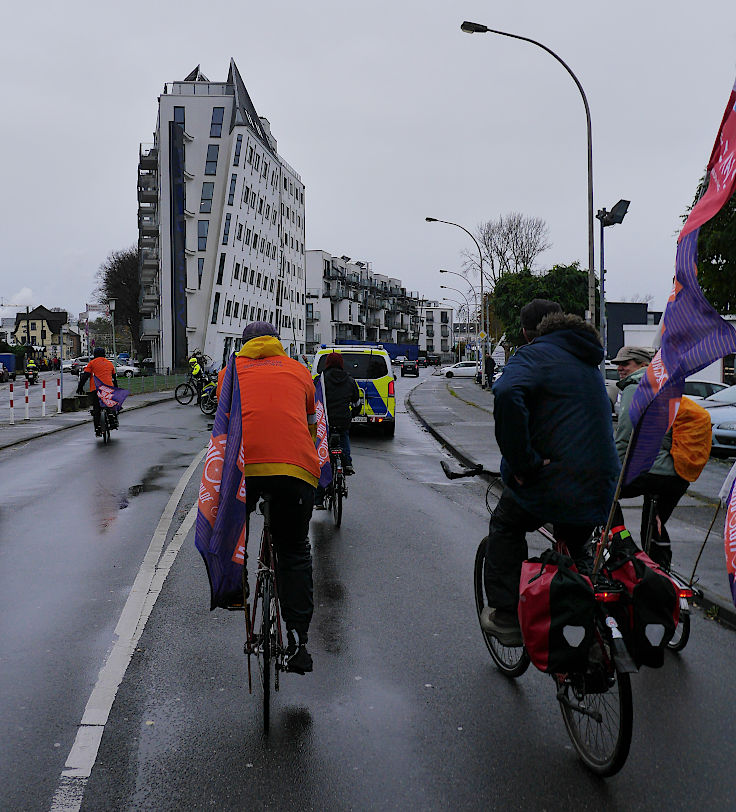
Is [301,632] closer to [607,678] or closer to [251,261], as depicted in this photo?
[607,678]

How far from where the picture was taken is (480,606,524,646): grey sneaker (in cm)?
398

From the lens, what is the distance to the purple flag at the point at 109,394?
54.6ft

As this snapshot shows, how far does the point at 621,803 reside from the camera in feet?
10.5

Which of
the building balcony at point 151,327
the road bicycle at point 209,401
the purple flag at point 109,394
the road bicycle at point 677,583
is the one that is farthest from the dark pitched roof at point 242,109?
the road bicycle at point 677,583

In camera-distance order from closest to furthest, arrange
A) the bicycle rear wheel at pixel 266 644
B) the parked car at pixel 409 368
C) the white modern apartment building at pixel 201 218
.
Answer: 1. the bicycle rear wheel at pixel 266 644
2. the white modern apartment building at pixel 201 218
3. the parked car at pixel 409 368

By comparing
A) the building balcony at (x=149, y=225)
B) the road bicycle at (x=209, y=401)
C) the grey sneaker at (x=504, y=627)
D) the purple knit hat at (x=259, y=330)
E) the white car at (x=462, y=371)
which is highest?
the building balcony at (x=149, y=225)

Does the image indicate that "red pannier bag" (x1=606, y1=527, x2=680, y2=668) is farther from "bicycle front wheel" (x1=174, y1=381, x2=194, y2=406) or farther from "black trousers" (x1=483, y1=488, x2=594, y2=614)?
"bicycle front wheel" (x1=174, y1=381, x2=194, y2=406)

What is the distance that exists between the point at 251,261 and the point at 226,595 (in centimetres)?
6992

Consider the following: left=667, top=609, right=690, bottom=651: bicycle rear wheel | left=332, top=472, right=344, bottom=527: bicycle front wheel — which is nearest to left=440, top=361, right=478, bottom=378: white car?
left=332, top=472, right=344, bottom=527: bicycle front wheel

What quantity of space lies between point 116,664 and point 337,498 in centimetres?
434

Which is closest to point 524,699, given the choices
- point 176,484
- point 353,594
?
point 353,594

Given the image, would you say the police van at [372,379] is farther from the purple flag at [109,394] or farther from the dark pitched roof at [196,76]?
the dark pitched roof at [196,76]

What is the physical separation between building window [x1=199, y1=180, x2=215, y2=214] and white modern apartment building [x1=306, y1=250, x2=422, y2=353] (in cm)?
4835

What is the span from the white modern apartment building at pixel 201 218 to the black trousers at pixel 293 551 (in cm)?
5616
